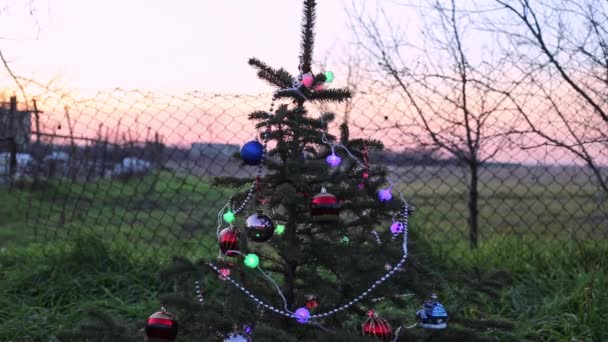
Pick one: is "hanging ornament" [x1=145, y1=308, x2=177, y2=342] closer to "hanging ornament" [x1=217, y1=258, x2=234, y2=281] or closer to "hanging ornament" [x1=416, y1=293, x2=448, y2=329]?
"hanging ornament" [x1=217, y1=258, x2=234, y2=281]

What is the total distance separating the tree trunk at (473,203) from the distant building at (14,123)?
3.65 m

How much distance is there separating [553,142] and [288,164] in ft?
9.24

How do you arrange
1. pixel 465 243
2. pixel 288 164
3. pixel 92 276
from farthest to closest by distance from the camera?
pixel 465 243 < pixel 92 276 < pixel 288 164

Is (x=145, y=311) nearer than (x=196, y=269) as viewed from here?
No

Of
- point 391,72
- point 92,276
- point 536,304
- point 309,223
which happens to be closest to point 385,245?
point 309,223

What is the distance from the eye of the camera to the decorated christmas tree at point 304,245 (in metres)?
2.07

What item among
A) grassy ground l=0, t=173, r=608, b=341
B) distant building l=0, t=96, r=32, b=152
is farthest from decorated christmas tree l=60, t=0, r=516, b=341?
A: distant building l=0, t=96, r=32, b=152

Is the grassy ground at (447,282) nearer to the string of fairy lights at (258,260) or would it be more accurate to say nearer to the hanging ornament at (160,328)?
the string of fairy lights at (258,260)

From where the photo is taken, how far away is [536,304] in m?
3.48

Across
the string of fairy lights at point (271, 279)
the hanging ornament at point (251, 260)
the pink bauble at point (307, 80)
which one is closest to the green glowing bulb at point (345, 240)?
the string of fairy lights at point (271, 279)

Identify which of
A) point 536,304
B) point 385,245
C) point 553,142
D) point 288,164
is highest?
point 553,142

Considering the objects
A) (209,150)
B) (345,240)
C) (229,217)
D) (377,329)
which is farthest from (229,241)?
(209,150)

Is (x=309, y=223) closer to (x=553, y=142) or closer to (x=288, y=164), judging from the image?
(x=288, y=164)

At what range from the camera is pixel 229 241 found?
2.07 meters
